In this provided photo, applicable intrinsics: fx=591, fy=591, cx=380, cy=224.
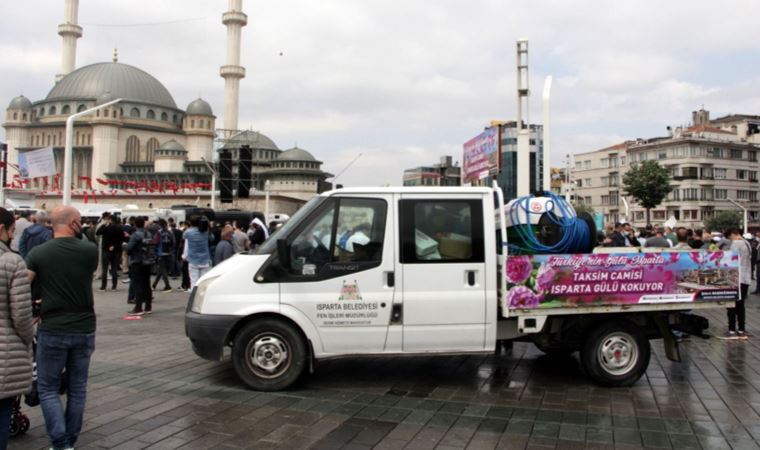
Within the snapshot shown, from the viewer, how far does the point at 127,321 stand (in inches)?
429

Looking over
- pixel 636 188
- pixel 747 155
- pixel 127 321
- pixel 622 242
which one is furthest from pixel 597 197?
pixel 127 321

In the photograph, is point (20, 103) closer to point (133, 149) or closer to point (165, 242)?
point (133, 149)

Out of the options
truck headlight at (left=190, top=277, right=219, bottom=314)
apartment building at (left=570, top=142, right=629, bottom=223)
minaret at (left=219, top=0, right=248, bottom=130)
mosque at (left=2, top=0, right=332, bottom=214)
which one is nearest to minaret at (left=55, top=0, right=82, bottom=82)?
mosque at (left=2, top=0, right=332, bottom=214)

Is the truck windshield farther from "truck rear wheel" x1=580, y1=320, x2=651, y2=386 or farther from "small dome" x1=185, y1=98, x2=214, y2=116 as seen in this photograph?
"small dome" x1=185, y1=98, x2=214, y2=116

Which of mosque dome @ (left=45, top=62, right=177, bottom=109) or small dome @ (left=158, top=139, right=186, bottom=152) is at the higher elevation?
mosque dome @ (left=45, top=62, right=177, bottom=109)

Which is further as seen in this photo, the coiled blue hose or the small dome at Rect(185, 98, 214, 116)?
the small dome at Rect(185, 98, 214, 116)

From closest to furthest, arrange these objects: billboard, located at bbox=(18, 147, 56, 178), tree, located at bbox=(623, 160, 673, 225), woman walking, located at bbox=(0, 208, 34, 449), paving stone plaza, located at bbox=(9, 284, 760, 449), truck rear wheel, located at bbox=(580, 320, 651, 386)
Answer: woman walking, located at bbox=(0, 208, 34, 449) < paving stone plaza, located at bbox=(9, 284, 760, 449) < truck rear wheel, located at bbox=(580, 320, 651, 386) < billboard, located at bbox=(18, 147, 56, 178) < tree, located at bbox=(623, 160, 673, 225)

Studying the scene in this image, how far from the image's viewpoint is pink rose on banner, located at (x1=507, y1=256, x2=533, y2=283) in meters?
6.18

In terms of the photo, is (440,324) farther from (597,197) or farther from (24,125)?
(24,125)

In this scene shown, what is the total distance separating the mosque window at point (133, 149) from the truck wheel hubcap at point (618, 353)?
11187 cm

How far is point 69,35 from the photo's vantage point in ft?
343

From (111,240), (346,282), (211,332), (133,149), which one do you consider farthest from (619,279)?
(133,149)

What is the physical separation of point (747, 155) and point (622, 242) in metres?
87.4

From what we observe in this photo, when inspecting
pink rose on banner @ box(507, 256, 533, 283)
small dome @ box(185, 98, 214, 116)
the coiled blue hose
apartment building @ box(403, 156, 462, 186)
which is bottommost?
pink rose on banner @ box(507, 256, 533, 283)
